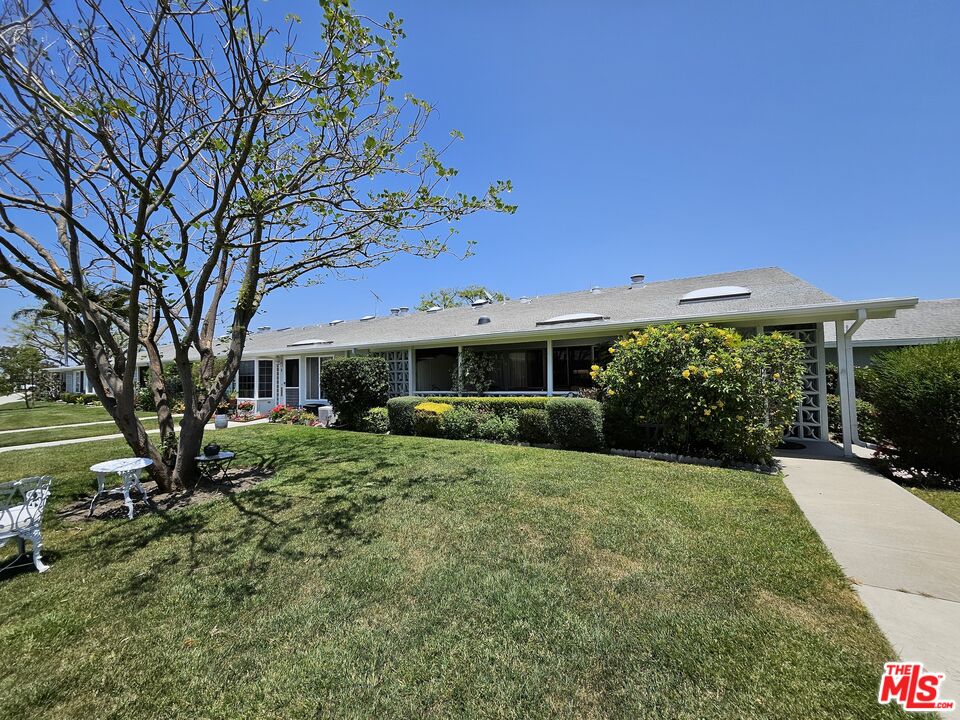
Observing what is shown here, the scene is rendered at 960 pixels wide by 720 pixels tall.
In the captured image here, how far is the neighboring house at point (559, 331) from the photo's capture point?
31.4ft

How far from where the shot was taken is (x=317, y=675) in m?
2.47

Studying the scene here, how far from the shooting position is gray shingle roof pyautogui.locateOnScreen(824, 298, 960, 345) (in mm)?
13219

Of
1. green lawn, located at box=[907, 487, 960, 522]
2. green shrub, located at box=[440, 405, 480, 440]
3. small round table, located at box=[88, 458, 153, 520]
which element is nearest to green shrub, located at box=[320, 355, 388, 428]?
green shrub, located at box=[440, 405, 480, 440]

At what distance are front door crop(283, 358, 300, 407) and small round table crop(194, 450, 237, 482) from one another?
35.4ft

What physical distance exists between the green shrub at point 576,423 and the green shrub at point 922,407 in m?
4.91

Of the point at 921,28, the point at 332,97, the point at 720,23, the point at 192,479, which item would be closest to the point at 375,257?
the point at 332,97

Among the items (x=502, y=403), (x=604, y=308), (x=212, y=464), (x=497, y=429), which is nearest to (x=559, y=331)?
(x=502, y=403)

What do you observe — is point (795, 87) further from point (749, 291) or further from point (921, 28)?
point (749, 291)

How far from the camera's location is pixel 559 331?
1117cm

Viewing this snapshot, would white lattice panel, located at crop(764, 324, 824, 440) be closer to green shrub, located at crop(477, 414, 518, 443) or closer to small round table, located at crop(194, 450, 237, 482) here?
green shrub, located at crop(477, 414, 518, 443)

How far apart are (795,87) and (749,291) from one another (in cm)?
472

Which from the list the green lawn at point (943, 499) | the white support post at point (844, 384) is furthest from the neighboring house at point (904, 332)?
the green lawn at point (943, 499)

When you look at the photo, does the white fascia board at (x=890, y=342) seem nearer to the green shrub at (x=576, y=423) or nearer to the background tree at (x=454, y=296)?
the green shrub at (x=576, y=423)

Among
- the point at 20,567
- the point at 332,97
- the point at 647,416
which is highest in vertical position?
the point at 332,97
